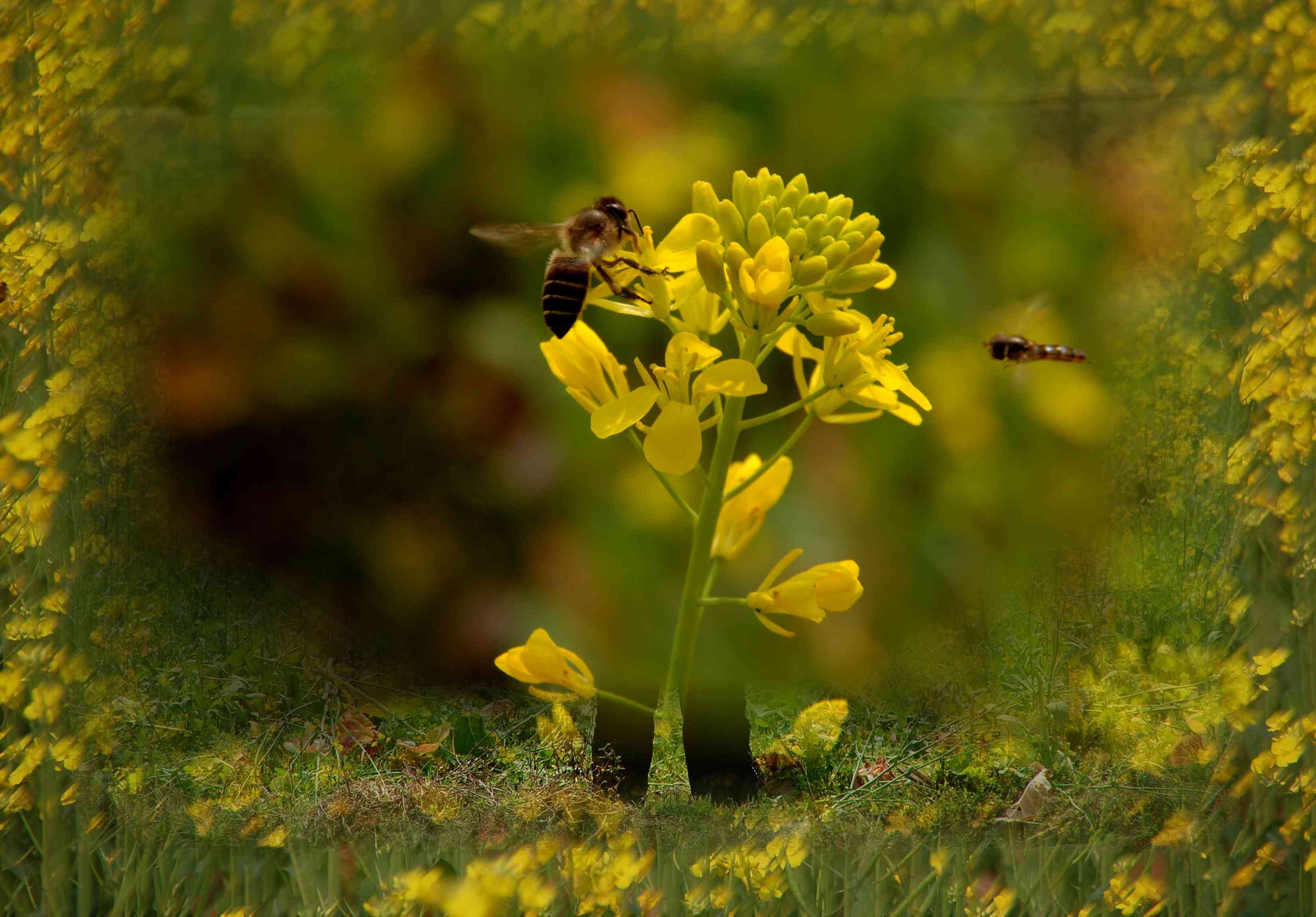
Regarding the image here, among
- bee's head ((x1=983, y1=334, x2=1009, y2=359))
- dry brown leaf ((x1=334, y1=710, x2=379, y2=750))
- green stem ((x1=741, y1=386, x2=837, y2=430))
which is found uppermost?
green stem ((x1=741, y1=386, x2=837, y2=430))

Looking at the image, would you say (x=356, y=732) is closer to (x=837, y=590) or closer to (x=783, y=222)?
(x=837, y=590)

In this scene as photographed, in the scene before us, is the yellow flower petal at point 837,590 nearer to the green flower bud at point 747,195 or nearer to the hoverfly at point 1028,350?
the green flower bud at point 747,195

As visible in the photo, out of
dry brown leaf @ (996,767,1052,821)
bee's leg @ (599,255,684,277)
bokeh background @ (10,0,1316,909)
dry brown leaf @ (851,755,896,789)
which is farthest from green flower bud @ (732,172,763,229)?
dry brown leaf @ (996,767,1052,821)

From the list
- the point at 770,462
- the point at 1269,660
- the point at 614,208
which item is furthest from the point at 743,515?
the point at 1269,660

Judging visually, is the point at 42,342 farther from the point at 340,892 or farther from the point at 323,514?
the point at 340,892

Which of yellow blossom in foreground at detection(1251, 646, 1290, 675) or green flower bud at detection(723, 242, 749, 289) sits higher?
green flower bud at detection(723, 242, 749, 289)

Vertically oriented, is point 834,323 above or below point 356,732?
above

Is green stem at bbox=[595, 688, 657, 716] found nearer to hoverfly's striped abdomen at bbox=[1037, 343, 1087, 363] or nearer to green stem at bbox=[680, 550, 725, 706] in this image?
A: green stem at bbox=[680, 550, 725, 706]
